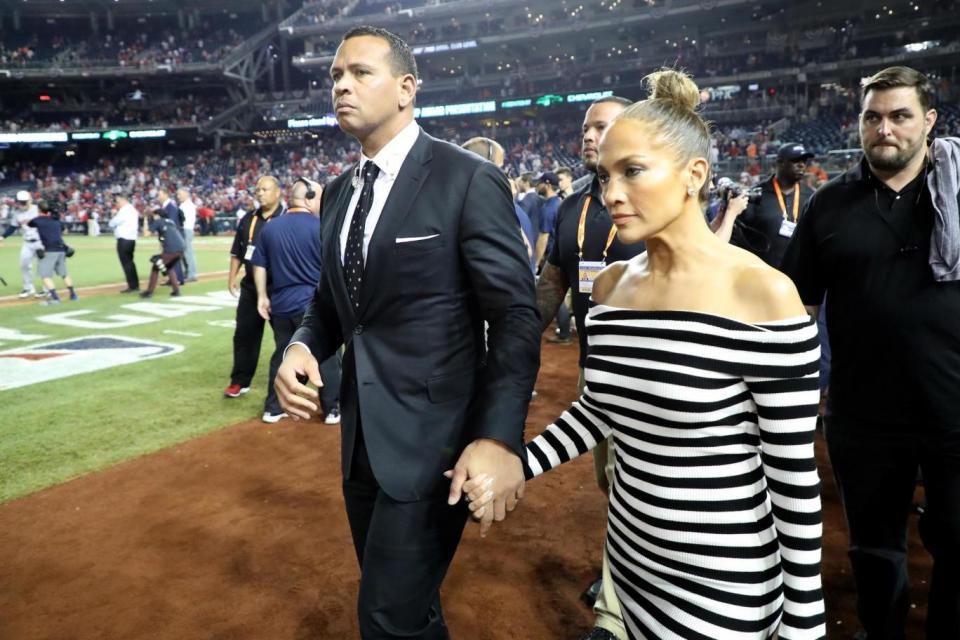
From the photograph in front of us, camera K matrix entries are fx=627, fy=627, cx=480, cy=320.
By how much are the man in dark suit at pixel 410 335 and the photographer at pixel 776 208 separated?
164 inches

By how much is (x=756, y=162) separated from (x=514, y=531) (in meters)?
24.1

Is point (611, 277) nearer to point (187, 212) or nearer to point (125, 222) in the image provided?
point (125, 222)

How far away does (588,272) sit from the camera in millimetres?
3451

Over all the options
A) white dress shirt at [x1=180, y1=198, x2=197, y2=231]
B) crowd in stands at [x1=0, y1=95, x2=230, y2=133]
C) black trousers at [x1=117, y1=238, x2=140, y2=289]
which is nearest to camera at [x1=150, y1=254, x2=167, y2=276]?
black trousers at [x1=117, y1=238, x2=140, y2=289]

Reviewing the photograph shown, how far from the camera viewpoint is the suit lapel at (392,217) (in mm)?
1965

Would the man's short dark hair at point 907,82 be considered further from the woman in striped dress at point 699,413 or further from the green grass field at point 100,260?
the green grass field at point 100,260

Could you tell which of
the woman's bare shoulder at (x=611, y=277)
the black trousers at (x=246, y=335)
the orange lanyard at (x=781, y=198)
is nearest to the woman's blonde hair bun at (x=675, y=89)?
the woman's bare shoulder at (x=611, y=277)

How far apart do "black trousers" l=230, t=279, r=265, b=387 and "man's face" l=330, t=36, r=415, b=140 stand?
510cm

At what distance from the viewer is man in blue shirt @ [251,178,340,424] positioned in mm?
6027

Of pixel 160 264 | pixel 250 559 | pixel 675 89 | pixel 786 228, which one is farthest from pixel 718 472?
pixel 160 264

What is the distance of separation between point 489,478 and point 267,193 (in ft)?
19.2

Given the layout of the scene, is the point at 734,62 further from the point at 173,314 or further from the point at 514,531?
the point at 514,531

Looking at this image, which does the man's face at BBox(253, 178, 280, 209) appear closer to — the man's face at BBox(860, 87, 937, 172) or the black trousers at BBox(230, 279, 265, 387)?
the black trousers at BBox(230, 279, 265, 387)

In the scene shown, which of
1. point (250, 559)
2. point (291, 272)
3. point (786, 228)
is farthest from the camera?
point (291, 272)
